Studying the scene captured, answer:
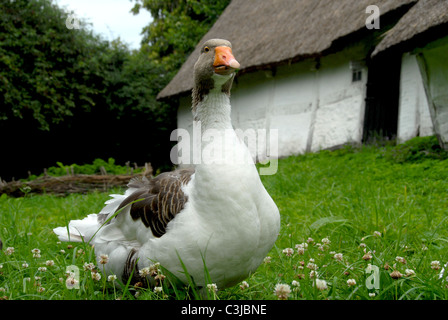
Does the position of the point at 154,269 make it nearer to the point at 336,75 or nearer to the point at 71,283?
the point at 71,283

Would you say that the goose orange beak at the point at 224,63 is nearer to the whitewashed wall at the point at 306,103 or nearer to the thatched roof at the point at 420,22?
the thatched roof at the point at 420,22

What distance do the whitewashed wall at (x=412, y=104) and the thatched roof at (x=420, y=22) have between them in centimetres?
174

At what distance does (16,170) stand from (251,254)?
14.4 m

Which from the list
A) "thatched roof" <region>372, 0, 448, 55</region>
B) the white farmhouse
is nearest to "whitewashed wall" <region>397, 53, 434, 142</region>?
the white farmhouse

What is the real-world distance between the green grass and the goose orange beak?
1121 millimetres

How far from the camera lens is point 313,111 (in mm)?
10578

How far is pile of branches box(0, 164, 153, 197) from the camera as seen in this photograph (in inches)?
308

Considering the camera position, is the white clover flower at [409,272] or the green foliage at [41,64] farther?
the green foliage at [41,64]

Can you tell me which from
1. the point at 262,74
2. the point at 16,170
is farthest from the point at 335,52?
the point at 16,170

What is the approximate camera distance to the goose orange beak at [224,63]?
2270 millimetres

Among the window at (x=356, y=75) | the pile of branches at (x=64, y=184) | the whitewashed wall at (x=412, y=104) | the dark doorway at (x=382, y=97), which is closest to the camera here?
the whitewashed wall at (x=412, y=104)

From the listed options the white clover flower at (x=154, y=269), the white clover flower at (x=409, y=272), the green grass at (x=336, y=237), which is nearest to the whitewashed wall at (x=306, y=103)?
the green grass at (x=336, y=237)
